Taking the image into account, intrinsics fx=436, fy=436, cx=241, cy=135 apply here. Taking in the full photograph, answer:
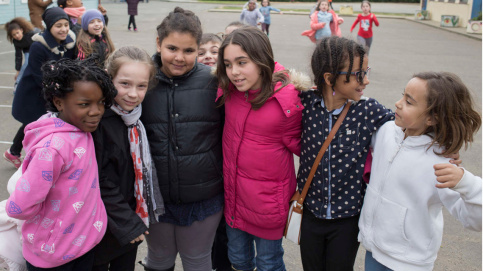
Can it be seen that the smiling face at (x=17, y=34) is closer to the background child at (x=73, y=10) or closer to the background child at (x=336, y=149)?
the background child at (x=73, y=10)

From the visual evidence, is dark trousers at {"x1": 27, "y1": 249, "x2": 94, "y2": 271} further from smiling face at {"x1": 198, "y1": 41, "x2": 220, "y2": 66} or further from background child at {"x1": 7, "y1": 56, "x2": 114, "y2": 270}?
smiling face at {"x1": 198, "y1": 41, "x2": 220, "y2": 66}

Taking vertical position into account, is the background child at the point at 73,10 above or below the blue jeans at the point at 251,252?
above

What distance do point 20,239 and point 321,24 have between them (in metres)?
10.2

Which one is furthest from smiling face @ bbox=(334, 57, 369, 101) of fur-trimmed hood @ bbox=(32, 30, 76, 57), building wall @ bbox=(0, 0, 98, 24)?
building wall @ bbox=(0, 0, 98, 24)

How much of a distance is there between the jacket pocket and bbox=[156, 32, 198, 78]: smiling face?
1234 millimetres

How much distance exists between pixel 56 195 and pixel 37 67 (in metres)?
2.96

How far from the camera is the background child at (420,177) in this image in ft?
6.30

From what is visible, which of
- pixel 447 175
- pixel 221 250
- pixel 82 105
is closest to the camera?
pixel 447 175

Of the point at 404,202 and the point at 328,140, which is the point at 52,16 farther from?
the point at 404,202

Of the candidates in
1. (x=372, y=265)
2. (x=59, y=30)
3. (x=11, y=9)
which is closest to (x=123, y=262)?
(x=372, y=265)

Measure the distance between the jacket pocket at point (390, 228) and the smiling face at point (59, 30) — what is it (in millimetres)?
3913

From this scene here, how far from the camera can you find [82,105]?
1.94 m

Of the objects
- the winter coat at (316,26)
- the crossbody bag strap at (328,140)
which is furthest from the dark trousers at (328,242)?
the winter coat at (316,26)

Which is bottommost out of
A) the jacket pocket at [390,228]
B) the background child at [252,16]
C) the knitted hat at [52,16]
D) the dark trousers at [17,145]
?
the dark trousers at [17,145]
